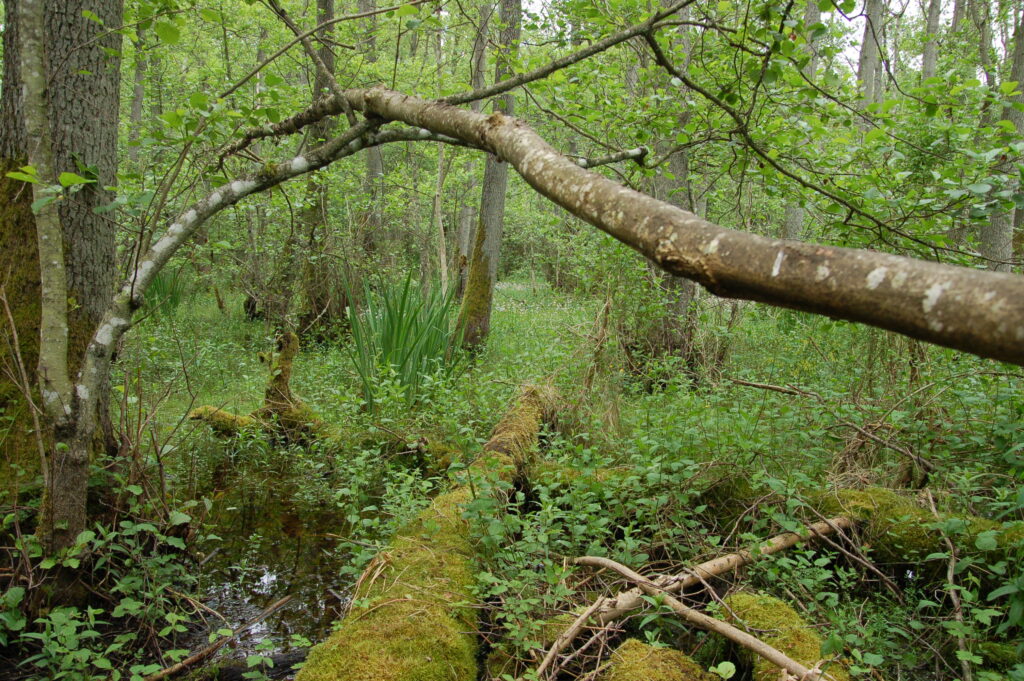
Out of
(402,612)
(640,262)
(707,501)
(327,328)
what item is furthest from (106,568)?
(327,328)

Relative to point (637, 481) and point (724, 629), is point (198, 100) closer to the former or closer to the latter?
point (637, 481)

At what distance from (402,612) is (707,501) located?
2002 mm

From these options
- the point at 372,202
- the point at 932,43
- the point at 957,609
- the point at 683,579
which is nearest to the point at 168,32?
the point at 683,579

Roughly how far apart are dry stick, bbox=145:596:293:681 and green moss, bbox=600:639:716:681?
4.78 feet

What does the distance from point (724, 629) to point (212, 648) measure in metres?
2.07

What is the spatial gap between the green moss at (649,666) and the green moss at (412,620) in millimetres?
508

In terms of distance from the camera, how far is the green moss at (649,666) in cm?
203

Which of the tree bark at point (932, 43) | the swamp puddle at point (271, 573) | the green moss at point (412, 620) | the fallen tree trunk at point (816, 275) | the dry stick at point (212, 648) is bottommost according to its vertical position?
the swamp puddle at point (271, 573)

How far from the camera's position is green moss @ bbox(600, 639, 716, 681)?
6.65 ft

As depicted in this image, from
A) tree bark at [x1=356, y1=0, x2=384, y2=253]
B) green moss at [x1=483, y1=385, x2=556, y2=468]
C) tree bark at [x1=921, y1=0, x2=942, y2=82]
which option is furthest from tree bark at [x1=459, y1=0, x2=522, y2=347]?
tree bark at [x1=921, y1=0, x2=942, y2=82]

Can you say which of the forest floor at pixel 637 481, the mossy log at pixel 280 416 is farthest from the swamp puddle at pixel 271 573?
the mossy log at pixel 280 416

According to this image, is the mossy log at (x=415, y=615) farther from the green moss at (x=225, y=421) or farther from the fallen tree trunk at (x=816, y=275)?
the green moss at (x=225, y=421)

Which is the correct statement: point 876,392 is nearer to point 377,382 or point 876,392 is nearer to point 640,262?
point 640,262

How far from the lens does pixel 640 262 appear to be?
6.34 m
